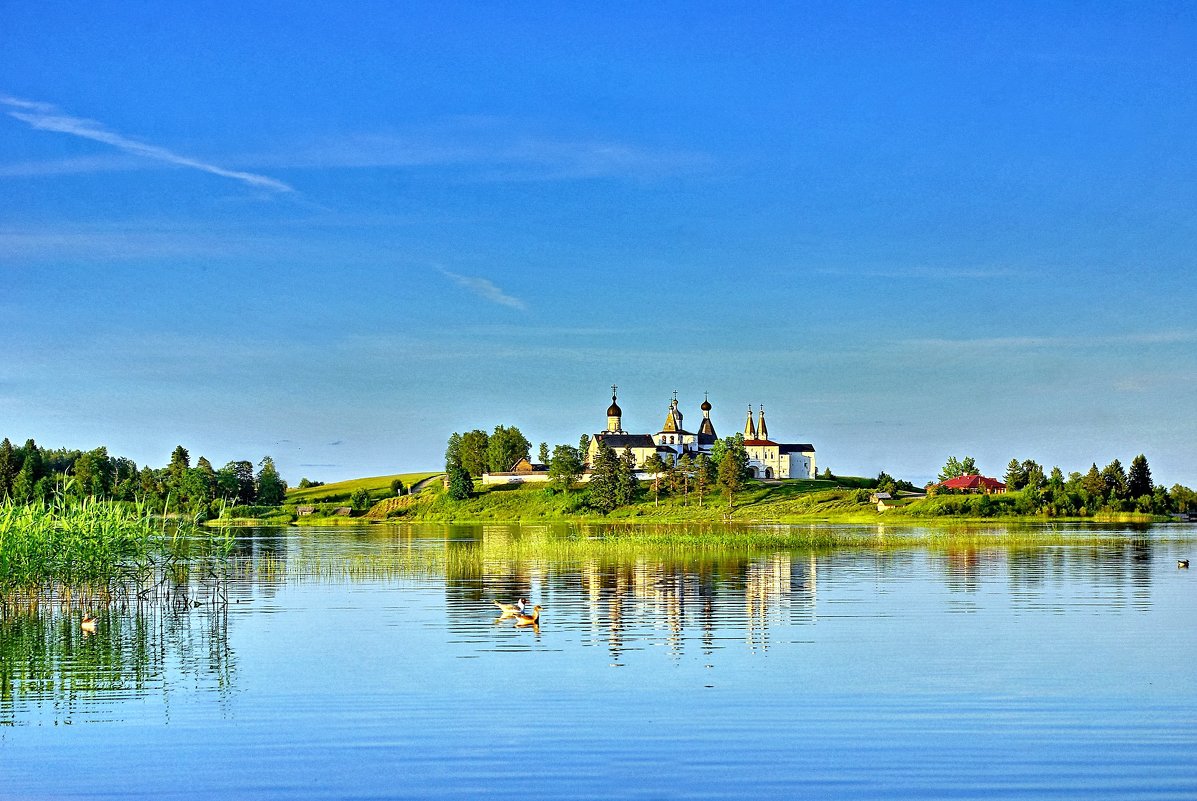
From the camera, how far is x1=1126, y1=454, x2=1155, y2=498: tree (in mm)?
153750

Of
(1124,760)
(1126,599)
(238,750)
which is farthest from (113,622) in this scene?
(1126,599)

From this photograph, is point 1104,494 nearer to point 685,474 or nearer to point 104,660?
point 685,474

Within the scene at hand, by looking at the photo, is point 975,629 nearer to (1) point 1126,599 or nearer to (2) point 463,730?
(1) point 1126,599

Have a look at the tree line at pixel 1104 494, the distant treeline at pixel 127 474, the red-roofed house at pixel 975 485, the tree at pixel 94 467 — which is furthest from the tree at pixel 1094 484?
the tree at pixel 94 467

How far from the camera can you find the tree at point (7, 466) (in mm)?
157625

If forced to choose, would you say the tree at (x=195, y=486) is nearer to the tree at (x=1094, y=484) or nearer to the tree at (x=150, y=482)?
the tree at (x=150, y=482)

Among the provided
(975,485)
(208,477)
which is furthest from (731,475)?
(208,477)

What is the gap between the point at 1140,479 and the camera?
15588cm

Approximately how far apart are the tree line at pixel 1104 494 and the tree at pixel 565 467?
67976mm

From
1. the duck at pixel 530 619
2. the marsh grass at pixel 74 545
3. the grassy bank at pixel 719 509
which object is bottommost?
the grassy bank at pixel 719 509

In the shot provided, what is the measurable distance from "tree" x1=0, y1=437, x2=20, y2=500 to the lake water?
130 m

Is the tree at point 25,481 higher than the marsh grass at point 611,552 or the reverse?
higher

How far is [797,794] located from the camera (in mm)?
15984

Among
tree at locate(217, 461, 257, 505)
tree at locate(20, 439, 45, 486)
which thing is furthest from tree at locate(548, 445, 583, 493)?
tree at locate(20, 439, 45, 486)
